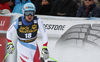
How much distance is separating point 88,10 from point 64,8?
64 cm

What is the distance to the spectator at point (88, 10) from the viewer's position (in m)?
5.26

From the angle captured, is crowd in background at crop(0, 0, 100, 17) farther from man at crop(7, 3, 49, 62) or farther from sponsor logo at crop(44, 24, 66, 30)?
man at crop(7, 3, 49, 62)

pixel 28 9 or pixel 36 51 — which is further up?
pixel 28 9

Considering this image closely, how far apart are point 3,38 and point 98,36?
186cm

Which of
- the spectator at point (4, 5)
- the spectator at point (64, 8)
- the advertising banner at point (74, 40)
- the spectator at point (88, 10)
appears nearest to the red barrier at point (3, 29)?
the advertising banner at point (74, 40)

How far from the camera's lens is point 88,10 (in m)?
5.35

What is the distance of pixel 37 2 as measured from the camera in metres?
6.21

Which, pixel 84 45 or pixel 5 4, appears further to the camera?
pixel 5 4

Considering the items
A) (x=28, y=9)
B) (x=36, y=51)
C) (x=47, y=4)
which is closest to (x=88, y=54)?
(x=36, y=51)

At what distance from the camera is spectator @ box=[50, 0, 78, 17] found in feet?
18.6

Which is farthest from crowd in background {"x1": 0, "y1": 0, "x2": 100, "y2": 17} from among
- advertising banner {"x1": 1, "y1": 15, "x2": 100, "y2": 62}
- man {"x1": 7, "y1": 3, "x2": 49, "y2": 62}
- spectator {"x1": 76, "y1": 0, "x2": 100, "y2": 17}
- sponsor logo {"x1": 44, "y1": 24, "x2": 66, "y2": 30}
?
man {"x1": 7, "y1": 3, "x2": 49, "y2": 62}

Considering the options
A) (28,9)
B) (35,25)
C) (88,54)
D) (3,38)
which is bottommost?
(88,54)

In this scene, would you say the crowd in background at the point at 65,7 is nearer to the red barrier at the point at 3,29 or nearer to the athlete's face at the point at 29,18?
the red barrier at the point at 3,29

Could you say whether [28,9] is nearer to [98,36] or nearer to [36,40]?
[36,40]
